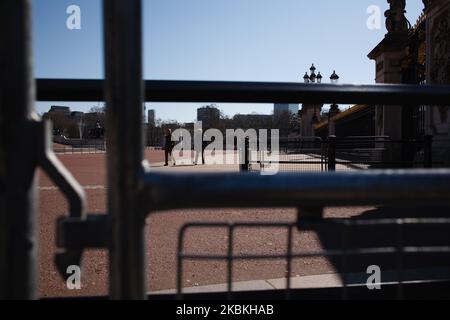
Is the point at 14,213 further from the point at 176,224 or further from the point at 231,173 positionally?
the point at 176,224

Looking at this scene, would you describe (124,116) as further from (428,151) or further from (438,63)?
(438,63)

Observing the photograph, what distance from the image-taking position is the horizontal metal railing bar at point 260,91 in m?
1.57

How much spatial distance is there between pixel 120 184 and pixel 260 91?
855 millimetres

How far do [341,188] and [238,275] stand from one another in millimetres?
2782

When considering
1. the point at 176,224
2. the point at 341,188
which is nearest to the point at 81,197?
the point at 341,188

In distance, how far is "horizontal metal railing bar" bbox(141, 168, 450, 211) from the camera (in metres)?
0.91

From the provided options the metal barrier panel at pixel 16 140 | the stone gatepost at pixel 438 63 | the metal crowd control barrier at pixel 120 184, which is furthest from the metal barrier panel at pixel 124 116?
the stone gatepost at pixel 438 63

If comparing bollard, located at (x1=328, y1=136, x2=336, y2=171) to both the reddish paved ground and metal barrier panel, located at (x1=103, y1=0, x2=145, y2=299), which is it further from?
metal barrier panel, located at (x1=103, y1=0, x2=145, y2=299)

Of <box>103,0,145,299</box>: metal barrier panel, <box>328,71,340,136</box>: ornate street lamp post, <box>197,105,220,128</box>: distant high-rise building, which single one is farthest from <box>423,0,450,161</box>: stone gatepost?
<box>197,105,220,128</box>: distant high-rise building

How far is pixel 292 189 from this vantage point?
3.03 feet

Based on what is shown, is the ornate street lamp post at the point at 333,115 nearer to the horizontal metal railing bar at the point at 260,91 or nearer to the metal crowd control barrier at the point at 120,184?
the horizontal metal railing bar at the point at 260,91
